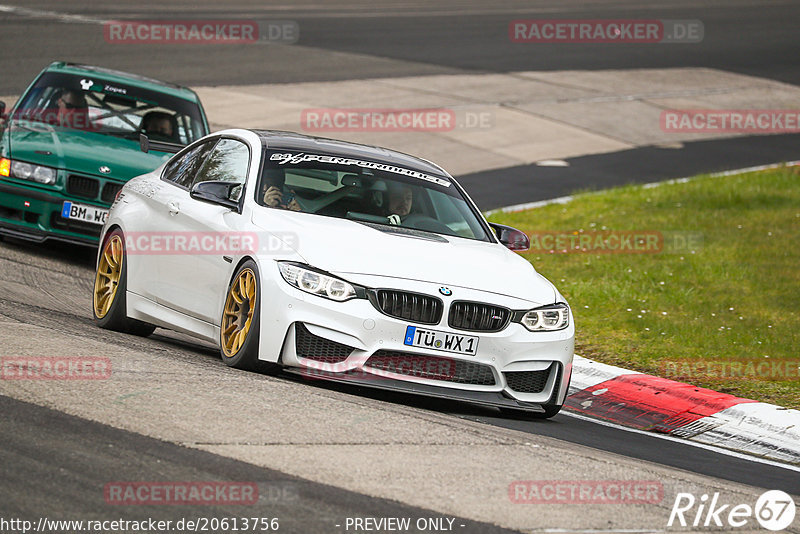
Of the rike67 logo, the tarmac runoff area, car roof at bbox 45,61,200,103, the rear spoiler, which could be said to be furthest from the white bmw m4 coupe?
the tarmac runoff area

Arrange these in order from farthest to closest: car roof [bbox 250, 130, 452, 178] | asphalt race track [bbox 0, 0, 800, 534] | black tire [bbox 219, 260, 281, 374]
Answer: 1. car roof [bbox 250, 130, 452, 178]
2. black tire [bbox 219, 260, 281, 374]
3. asphalt race track [bbox 0, 0, 800, 534]

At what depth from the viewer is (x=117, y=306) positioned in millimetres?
8914

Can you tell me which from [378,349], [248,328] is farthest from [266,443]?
[248,328]

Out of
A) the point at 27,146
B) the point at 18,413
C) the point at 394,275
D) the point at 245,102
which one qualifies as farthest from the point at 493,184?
the point at 18,413

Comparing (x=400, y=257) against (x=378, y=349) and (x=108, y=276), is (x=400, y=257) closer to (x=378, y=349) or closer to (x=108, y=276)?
(x=378, y=349)

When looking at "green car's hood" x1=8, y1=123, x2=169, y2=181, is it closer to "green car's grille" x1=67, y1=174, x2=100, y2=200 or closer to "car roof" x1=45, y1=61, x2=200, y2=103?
"green car's grille" x1=67, y1=174, x2=100, y2=200

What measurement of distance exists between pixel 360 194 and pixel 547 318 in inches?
62.5

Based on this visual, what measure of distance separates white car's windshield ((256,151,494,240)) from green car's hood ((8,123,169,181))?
12.1 ft

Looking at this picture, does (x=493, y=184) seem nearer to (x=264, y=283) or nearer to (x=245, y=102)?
(x=245, y=102)

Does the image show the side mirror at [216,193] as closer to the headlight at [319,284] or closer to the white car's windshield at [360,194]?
the white car's windshield at [360,194]

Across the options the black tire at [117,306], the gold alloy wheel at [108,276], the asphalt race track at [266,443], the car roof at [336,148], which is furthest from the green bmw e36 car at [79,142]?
the car roof at [336,148]

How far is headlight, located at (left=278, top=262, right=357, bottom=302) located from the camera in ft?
23.5

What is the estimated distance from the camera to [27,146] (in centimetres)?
1185

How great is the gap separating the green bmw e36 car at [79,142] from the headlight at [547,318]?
439 centimetres
